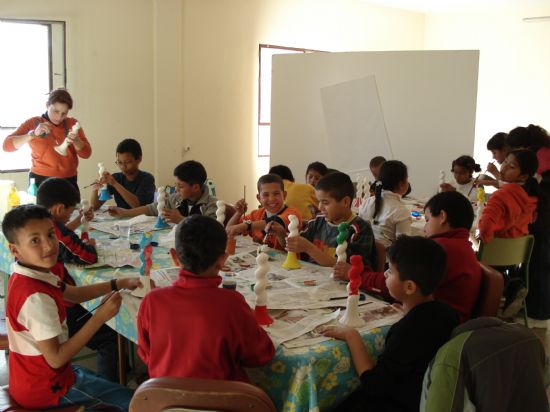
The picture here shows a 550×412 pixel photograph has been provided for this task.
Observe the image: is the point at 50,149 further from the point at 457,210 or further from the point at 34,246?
the point at 457,210

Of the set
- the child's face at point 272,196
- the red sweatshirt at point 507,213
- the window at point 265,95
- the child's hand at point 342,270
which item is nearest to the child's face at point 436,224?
the child's hand at point 342,270

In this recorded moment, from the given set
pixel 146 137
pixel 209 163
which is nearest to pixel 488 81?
pixel 209 163

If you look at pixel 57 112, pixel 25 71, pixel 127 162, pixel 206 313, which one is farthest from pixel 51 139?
pixel 206 313

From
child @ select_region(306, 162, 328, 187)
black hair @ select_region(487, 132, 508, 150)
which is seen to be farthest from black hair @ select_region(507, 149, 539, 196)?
child @ select_region(306, 162, 328, 187)

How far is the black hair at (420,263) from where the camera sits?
1.59m

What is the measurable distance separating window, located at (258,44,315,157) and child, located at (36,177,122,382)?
159 inches

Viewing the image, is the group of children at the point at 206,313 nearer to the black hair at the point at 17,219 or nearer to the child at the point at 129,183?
the black hair at the point at 17,219

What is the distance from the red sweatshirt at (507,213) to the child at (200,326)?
1994 millimetres

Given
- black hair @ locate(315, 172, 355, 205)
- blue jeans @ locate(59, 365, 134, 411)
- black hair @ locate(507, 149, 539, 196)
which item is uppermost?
black hair @ locate(507, 149, 539, 196)

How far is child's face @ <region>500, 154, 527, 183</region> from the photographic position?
331cm

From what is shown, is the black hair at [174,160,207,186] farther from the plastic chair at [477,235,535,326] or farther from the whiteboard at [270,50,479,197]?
the whiteboard at [270,50,479,197]

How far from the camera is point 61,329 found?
5.24 feet

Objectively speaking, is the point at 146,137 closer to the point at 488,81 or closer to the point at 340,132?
the point at 340,132

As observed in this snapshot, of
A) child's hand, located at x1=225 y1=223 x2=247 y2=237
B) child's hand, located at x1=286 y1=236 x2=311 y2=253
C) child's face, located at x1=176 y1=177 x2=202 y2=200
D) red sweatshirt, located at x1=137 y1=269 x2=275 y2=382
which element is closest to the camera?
red sweatshirt, located at x1=137 y1=269 x2=275 y2=382
